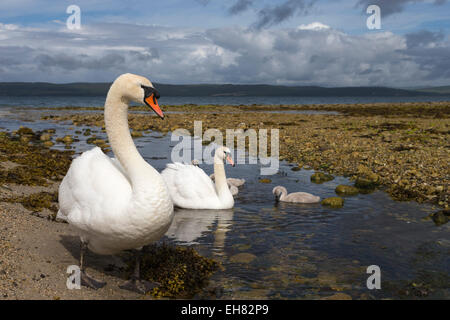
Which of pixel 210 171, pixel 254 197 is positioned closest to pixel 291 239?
pixel 254 197

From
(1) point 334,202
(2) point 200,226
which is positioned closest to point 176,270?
(2) point 200,226

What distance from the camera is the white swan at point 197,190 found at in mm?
11062

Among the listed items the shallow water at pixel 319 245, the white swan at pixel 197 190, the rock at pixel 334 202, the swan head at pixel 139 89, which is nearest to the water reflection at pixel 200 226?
the shallow water at pixel 319 245

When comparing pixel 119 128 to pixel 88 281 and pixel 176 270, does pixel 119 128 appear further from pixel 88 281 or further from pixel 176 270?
pixel 176 270

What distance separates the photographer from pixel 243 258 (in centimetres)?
738

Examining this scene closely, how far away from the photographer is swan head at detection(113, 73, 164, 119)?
5.45 m

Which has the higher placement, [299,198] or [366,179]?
[366,179]

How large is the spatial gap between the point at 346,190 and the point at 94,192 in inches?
341

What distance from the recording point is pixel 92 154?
244 inches

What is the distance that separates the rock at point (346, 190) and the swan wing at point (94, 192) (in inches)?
313

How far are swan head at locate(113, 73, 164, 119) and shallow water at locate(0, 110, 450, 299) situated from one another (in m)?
3.00

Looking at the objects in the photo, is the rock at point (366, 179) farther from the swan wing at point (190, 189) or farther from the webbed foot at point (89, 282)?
the webbed foot at point (89, 282)
